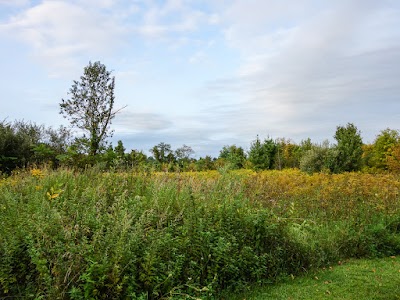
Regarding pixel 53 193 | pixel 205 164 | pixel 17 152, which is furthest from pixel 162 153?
pixel 53 193

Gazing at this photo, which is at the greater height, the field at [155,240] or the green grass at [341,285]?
the field at [155,240]

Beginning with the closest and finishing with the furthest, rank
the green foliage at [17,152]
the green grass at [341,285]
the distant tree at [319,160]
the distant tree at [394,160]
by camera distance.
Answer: the green grass at [341,285], the green foliage at [17,152], the distant tree at [319,160], the distant tree at [394,160]

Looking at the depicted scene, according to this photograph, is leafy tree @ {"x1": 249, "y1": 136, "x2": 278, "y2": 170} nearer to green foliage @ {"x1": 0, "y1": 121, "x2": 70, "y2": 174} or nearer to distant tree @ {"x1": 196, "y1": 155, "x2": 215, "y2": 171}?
distant tree @ {"x1": 196, "y1": 155, "x2": 215, "y2": 171}

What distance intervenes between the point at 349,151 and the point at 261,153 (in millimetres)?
5360

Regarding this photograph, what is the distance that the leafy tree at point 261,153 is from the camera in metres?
23.2

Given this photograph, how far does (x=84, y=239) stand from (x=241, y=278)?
2189 millimetres

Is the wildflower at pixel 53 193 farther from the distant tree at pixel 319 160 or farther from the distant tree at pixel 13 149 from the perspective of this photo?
the distant tree at pixel 319 160

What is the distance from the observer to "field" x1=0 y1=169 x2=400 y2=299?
11.3 ft

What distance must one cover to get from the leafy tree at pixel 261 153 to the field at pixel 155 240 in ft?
51.8

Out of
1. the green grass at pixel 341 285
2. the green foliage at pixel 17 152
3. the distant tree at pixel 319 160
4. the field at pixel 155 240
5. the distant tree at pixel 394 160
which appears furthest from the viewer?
the distant tree at pixel 394 160

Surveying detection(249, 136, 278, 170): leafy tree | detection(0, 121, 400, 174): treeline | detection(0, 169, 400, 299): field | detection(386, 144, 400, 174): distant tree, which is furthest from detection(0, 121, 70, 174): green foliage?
detection(386, 144, 400, 174): distant tree

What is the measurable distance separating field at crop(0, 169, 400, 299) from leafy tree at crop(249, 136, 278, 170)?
15792mm

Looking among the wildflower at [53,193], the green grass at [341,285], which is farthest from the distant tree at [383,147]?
the wildflower at [53,193]

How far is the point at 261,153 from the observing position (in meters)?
23.5
